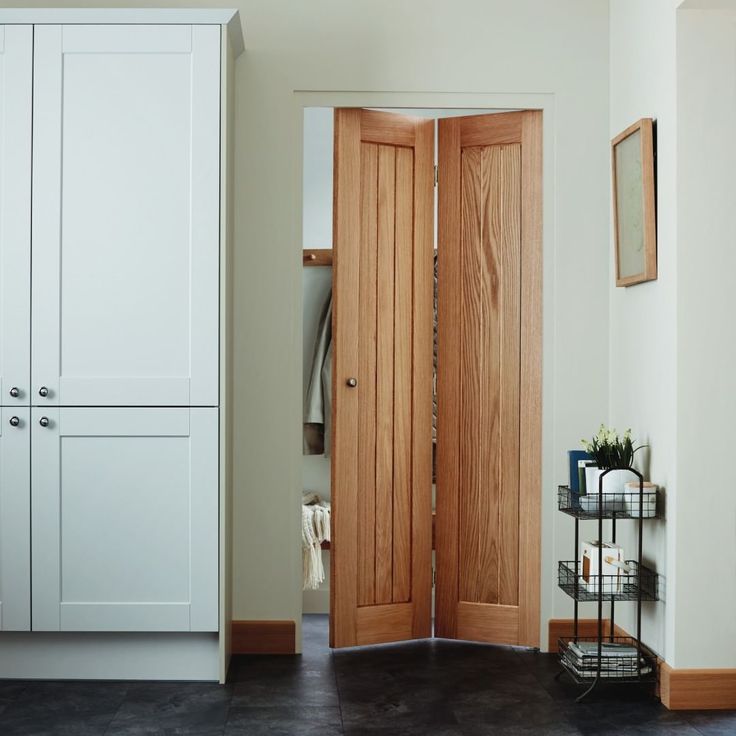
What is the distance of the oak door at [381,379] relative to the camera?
3.58m

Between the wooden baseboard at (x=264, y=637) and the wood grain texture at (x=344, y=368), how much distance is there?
168 millimetres

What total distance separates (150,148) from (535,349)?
1.60 metres

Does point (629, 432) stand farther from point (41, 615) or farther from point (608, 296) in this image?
point (41, 615)

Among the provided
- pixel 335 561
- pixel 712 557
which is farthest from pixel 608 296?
pixel 335 561

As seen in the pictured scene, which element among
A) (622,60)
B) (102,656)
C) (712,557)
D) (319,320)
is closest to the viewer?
(712,557)

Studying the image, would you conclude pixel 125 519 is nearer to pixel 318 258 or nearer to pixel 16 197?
pixel 16 197

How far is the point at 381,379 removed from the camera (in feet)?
11.9

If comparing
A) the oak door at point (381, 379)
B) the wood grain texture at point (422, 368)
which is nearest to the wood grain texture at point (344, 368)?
the oak door at point (381, 379)

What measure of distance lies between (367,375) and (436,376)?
11.9 inches

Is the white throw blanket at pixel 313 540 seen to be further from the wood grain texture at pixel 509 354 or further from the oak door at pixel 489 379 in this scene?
the wood grain texture at pixel 509 354

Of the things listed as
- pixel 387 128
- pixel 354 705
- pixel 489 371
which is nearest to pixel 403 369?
pixel 489 371

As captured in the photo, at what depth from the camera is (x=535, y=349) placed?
3604mm

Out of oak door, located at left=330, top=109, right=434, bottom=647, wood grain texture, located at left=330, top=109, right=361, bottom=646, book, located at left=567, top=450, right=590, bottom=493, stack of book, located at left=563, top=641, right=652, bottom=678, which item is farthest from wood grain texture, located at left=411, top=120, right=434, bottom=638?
stack of book, located at left=563, top=641, right=652, bottom=678

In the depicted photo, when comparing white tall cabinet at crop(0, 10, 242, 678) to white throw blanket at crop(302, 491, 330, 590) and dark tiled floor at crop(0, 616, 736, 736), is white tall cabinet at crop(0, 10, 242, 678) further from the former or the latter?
white throw blanket at crop(302, 491, 330, 590)
